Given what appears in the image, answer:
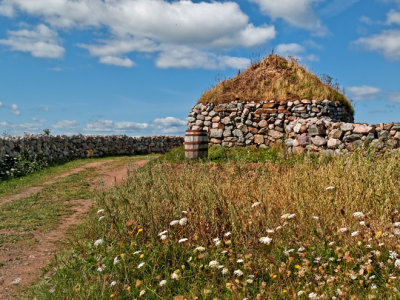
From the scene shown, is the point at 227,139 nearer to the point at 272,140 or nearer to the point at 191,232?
the point at 272,140

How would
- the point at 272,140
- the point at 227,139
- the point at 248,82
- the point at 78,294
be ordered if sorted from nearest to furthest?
the point at 78,294
the point at 272,140
the point at 227,139
the point at 248,82

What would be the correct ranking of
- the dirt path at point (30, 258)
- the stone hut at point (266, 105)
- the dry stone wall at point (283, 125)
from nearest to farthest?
the dirt path at point (30, 258), the dry stone wall at point (283, 125), the stone hut at point (266, 105)

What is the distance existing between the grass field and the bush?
1047 cm

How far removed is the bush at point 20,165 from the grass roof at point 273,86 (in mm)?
9262

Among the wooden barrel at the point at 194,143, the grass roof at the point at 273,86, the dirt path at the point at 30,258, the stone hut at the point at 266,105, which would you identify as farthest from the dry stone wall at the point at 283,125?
the dirt path at the point at 30,258

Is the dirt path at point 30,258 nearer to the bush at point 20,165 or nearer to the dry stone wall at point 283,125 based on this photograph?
the bush at point 20,165

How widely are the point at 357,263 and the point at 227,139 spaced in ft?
45.8

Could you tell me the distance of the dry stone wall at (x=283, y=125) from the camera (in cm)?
1255

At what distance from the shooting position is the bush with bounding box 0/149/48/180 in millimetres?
14892

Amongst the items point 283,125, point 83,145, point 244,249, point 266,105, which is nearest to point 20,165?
point 83,145

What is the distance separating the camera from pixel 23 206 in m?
9.50

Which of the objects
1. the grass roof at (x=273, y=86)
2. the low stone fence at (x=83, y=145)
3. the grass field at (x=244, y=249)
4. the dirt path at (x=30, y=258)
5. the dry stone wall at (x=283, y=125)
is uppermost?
the grass roof at (x=273, y=86)

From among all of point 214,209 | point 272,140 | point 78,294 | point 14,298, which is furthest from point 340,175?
point 272,140

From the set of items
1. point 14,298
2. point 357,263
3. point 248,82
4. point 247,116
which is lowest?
point 14,298
